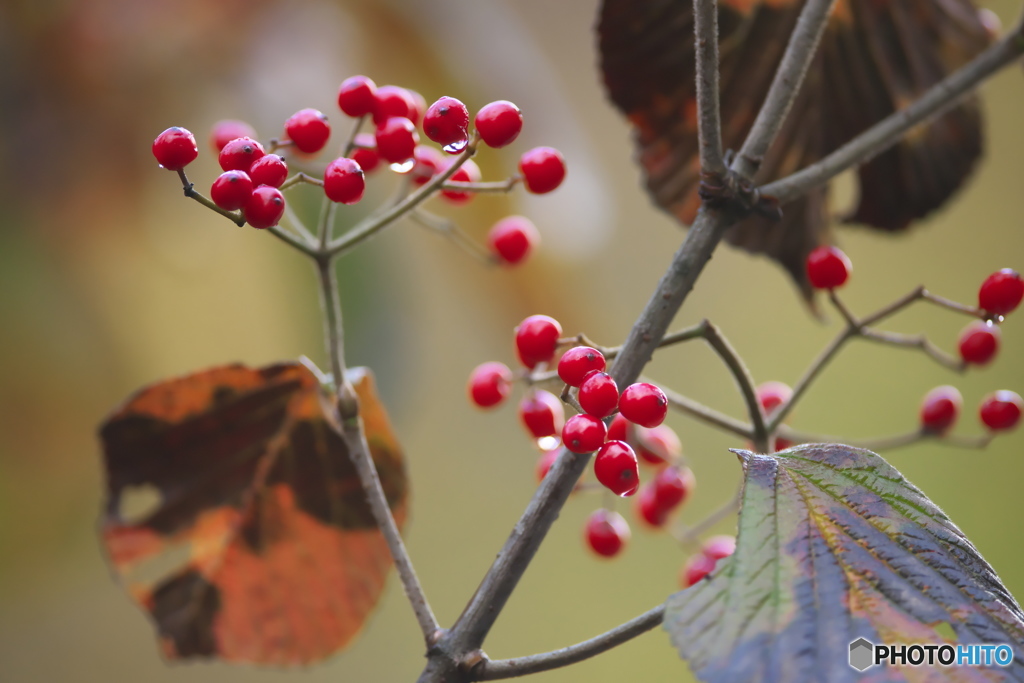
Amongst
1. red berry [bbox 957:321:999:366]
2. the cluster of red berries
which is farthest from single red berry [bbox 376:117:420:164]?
red berry [bbox 957:321:999:366]

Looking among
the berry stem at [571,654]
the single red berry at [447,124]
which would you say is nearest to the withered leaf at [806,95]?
the single red berry at [447,124]

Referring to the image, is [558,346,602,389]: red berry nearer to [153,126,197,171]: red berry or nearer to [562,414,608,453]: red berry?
[562,414,608,453]: red berry

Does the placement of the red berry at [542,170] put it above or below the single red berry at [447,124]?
above

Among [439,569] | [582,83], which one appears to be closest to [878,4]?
[439,569]

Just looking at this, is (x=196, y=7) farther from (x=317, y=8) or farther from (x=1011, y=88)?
(x=1011, y=88)

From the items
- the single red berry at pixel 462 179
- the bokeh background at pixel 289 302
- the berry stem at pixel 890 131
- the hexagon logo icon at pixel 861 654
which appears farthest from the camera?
the bokeh background at pixel 289 302

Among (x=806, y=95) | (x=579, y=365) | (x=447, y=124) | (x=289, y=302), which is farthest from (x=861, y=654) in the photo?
(x=289, y=302)

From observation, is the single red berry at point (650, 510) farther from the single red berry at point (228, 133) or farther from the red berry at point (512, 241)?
the single red berry at point (228, 133)
